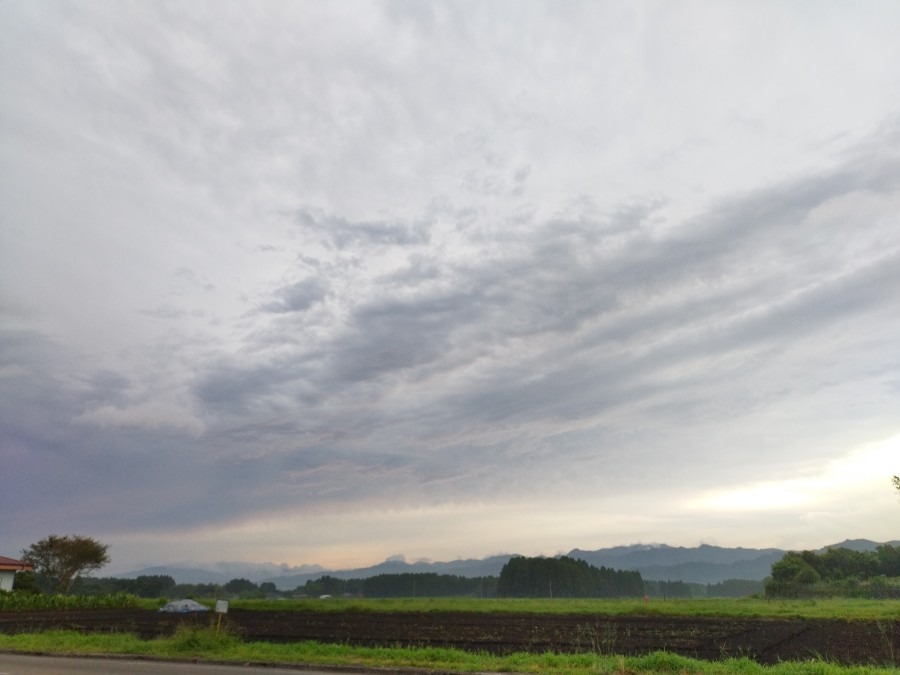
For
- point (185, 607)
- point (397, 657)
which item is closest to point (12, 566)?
point (185, 607)

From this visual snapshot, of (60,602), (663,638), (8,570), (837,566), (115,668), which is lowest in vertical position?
(663,638)

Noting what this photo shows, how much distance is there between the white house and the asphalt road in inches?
1939

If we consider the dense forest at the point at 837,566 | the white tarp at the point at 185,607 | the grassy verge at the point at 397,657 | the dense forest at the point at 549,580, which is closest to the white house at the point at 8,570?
the white tarp at the point at 185,607

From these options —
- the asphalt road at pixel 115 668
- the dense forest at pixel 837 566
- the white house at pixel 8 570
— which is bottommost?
the asphalt road at pixel 115 668

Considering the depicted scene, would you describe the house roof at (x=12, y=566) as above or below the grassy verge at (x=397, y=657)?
above

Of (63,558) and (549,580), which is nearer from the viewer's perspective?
(63,558)

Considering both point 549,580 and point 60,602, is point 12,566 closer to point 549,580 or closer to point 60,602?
point 60,602

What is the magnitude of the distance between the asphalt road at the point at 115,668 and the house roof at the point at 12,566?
2011 inches

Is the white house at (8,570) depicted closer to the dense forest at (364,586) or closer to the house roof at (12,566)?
the house roof at (12,566)

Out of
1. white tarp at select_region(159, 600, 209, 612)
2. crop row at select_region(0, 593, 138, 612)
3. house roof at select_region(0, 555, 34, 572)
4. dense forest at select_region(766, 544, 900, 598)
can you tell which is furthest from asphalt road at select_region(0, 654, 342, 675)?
dense forest at select_region(766, 544, 900, 598)

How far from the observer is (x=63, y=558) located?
232ft

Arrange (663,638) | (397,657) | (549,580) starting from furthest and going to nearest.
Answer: (549,580)
(663,638)
(397,657)

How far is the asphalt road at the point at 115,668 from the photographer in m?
15.1

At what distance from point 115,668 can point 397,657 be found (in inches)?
298
